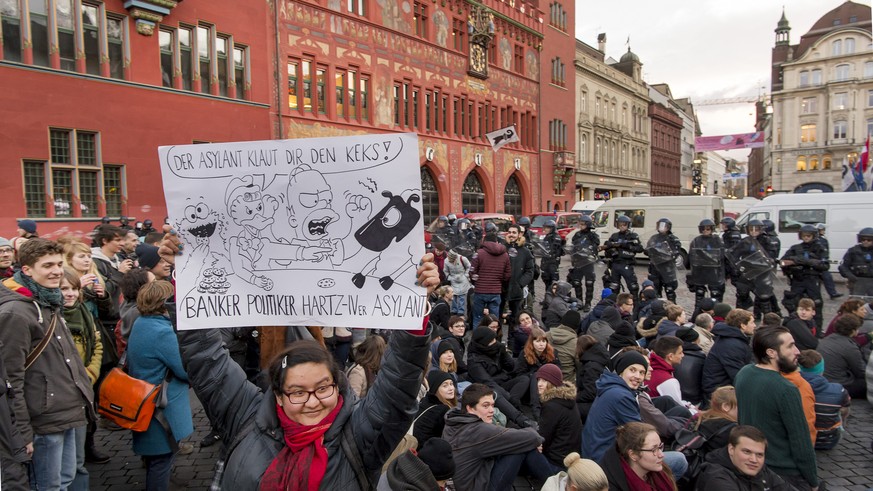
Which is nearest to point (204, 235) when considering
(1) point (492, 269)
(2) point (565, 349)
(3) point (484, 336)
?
(3) point (484, 336)

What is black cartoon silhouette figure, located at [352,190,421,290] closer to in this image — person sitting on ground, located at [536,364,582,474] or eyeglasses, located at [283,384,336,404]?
eyeglasses, located at [283,384,336,404]

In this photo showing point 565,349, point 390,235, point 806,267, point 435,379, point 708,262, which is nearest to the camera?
point 390,235

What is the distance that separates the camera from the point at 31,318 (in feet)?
11.1

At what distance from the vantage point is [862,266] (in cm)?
1045

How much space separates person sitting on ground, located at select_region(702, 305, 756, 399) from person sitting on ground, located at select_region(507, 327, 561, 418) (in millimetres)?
1528

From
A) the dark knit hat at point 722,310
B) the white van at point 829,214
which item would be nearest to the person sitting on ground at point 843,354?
the dark knit hat at point 722,310

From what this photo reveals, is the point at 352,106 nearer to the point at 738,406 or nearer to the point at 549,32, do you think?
the point at 549,32

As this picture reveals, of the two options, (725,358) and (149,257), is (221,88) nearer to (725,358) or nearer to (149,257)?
(149,257)

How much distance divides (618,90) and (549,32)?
14.9 m

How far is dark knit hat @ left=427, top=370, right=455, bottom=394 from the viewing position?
4730 mm

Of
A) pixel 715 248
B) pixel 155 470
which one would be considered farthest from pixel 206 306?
pixel 715 248

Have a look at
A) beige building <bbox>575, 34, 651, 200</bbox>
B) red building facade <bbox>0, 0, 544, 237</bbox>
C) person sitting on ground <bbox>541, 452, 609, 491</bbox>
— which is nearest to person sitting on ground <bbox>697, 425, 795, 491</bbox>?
person sitting on ground <bbox>541, 452, 609, 491</bbox>

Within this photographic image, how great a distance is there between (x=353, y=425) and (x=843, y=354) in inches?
273

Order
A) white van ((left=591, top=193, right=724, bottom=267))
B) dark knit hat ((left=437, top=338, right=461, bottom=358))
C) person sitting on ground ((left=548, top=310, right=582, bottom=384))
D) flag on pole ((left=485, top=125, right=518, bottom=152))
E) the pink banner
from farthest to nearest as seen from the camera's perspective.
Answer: the pink banner < flag on pole ((left=485, top=125, right=518, bottom=152)) < white van ((left=591, top=193, right=724, bottom=267)) < person sitting on ground ((left=548, top=310, right=582, bottom=384)) < dark knit hat ((left=437, top=338, right=461, bottom=358))
